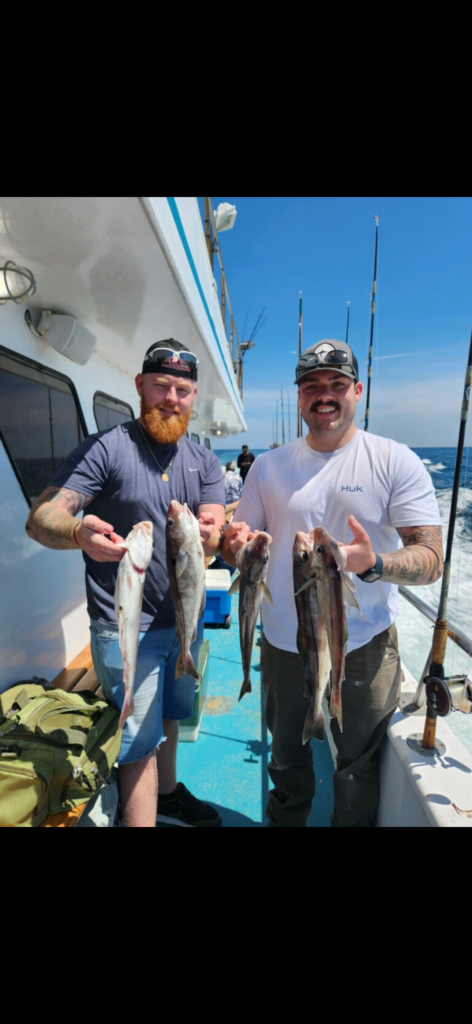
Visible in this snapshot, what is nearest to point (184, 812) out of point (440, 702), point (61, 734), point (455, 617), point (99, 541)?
point (61, 734)

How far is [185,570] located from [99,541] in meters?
0.42

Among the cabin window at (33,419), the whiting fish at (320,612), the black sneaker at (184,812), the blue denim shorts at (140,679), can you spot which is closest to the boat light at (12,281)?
the cabin window at (33,419)

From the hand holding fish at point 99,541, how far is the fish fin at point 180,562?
0.26m

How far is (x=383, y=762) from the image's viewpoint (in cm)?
277

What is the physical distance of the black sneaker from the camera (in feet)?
10.0

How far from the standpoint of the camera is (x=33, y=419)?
3.63 meters

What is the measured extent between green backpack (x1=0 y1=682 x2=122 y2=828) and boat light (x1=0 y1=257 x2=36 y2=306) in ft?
8.04

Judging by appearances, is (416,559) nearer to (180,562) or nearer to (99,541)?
(180,562)

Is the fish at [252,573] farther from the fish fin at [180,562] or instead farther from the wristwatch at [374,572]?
the wristwatch at [374,572]

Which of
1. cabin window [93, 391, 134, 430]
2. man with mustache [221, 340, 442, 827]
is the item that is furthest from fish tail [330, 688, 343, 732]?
cabin window [93, 391, 134, 430]

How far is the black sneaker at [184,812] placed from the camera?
3055 millimetres

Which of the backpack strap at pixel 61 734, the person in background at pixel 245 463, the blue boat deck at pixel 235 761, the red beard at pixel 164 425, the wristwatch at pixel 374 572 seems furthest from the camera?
the person in background at pixel 245 463

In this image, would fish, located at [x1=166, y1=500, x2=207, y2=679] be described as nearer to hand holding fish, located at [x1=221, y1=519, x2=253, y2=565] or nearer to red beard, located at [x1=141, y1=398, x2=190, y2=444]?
hand holding fish, located at [x1=221, y1=519, x2=253, y2=565]

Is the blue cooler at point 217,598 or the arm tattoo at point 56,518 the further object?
the blue cooler at point 217,598
